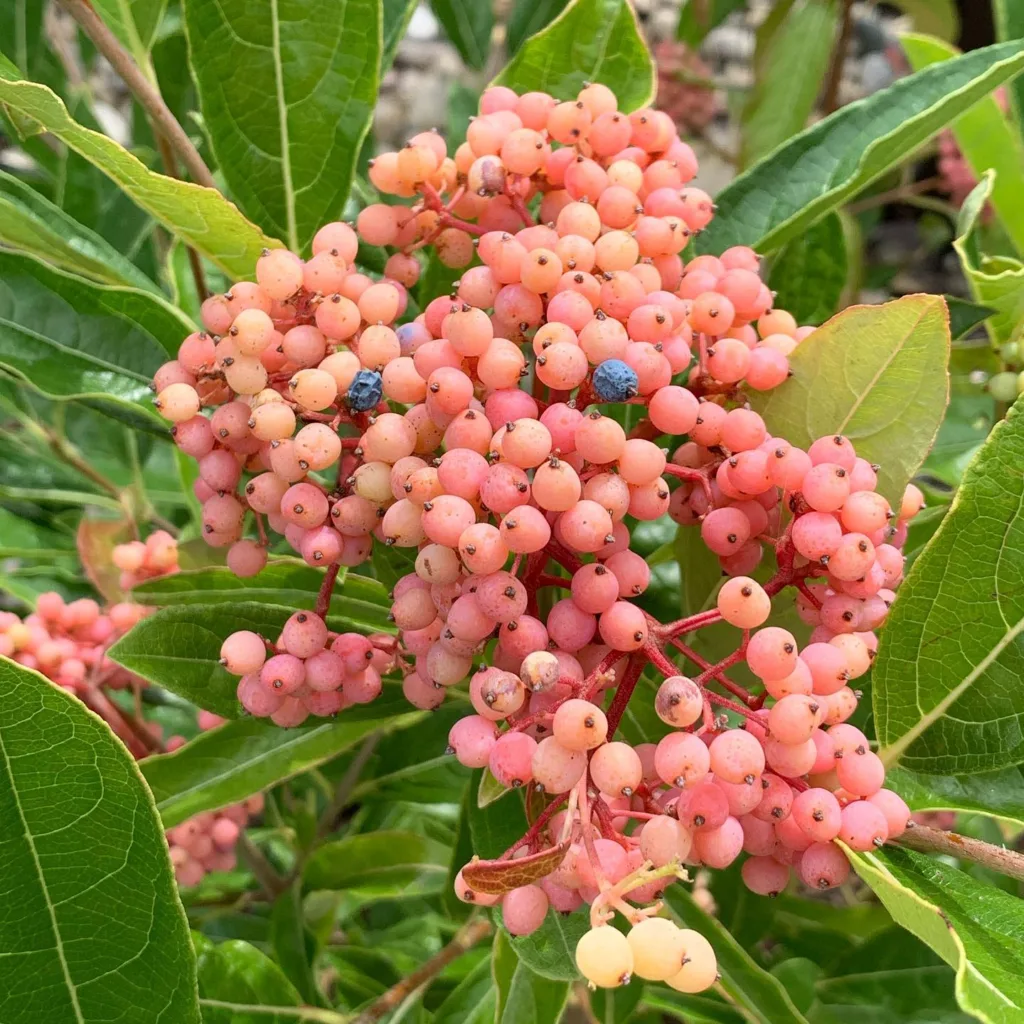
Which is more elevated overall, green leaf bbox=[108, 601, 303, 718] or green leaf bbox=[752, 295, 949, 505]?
green leaf bbox=[752, 295, 949, 505]

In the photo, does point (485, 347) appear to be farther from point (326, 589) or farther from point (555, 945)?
point (555, 945)

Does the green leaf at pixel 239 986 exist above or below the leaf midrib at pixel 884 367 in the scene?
below

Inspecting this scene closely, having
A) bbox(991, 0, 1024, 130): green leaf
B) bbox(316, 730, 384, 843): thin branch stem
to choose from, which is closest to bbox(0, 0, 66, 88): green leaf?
bbox(316, 730, 384, 843): thin branch stem

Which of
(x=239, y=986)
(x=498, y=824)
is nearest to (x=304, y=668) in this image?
(x=498, y=824)

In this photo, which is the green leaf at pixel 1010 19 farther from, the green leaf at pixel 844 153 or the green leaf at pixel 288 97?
the green leaf at pixel 288 97

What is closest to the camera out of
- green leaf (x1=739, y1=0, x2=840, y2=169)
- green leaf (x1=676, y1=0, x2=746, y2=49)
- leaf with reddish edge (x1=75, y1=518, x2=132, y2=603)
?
leaf with reddish edge (x1=75, y1=518, x2=132, y2=603)

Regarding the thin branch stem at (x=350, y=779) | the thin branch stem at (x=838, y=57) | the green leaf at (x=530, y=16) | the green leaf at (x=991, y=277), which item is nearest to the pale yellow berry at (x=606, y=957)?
the green leaf at (x=991, y=277)

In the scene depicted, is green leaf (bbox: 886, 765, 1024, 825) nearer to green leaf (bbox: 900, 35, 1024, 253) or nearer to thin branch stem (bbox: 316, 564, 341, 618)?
thin branch stem (bbox: 316, 564, 341, 618)
